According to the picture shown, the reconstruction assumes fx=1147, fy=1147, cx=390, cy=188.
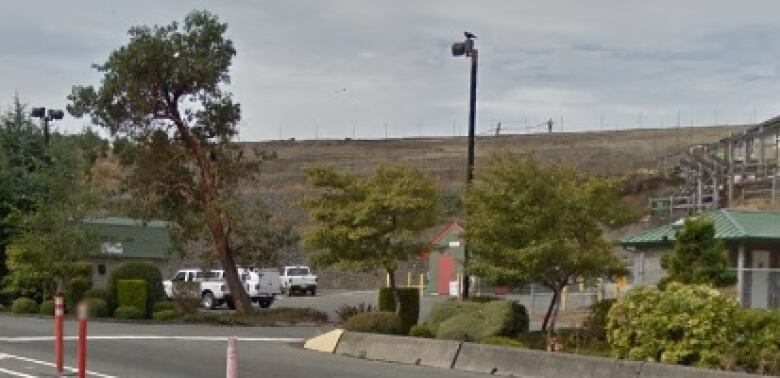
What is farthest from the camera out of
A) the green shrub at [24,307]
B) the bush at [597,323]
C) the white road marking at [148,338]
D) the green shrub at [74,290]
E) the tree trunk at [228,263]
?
the green shrub at [24,307]

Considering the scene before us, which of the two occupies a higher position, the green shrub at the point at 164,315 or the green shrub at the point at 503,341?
the green shrub at the point at 503,341

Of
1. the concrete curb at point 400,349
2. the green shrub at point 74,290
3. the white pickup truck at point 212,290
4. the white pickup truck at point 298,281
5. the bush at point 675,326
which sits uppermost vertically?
the bush at point 675,326

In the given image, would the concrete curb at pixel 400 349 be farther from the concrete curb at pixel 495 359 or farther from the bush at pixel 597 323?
the bush at pixel 597 323

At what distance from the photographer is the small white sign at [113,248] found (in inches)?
1866

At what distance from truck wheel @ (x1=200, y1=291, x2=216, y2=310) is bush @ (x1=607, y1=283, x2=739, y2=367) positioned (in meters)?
32.1

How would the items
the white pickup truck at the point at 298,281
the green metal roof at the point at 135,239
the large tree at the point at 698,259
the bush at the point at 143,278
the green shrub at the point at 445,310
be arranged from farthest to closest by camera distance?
the white pickup truck at the point at 298,281 < the green metal roof at the point at 135,239 < the bush at the point at 143,278 < the green shrub at the point at 445,310 < the large tree at the point at 698,259

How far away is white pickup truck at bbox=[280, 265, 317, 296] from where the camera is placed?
63562mm

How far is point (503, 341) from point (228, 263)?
1925cm

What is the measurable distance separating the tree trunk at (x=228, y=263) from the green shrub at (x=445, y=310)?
49.6 ft

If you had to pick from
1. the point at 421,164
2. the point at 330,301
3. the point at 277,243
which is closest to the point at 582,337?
the point at 277,243

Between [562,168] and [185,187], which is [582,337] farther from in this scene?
[185,187]

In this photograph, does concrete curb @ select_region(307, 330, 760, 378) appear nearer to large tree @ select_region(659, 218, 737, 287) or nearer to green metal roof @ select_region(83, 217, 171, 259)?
large tree @ select_region(659, 218, 737, 287)

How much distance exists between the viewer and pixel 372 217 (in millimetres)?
26484

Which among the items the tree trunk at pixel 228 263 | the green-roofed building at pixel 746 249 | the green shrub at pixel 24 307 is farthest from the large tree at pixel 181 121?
the green-roofed building at pixel 746 249
